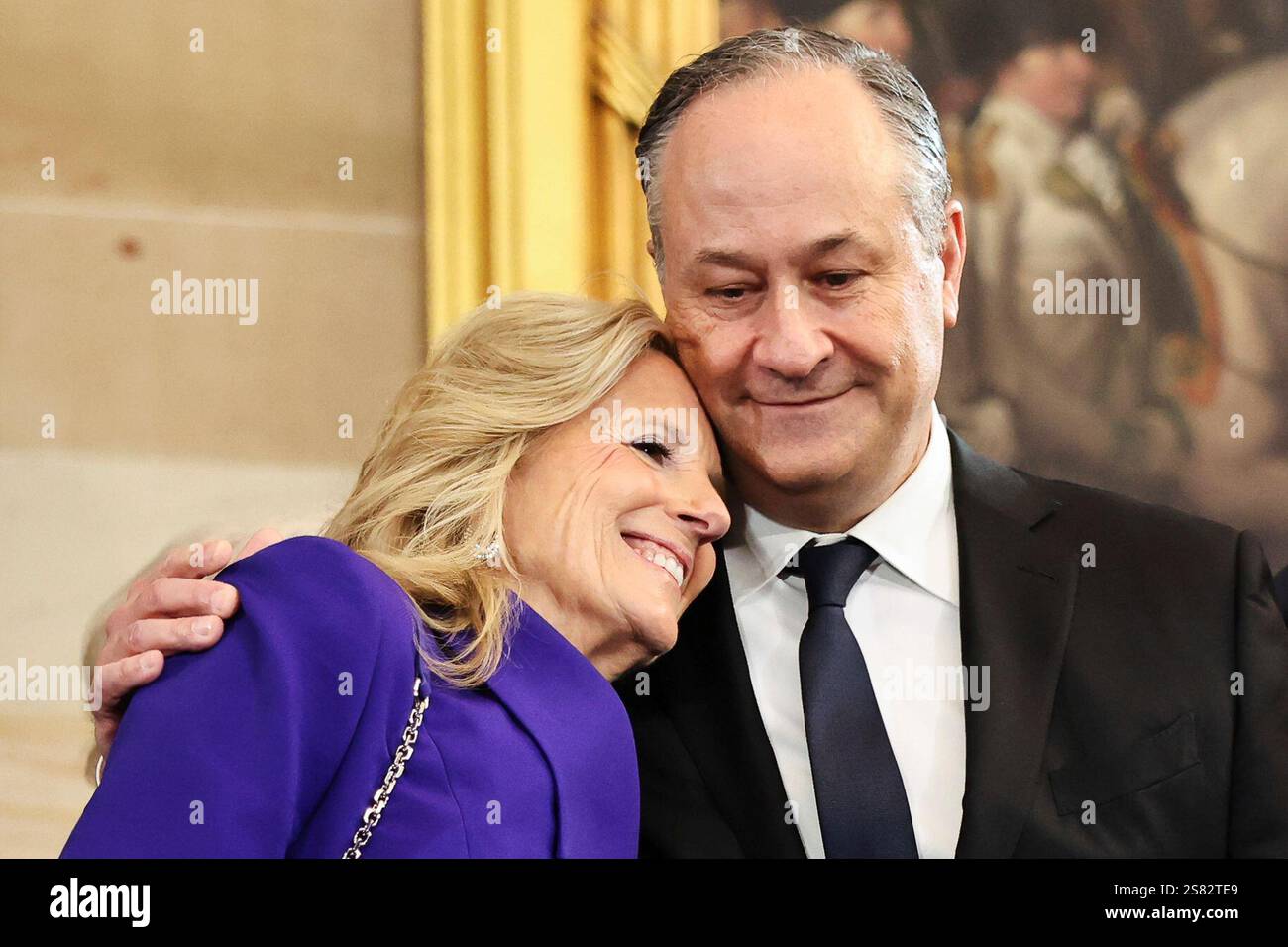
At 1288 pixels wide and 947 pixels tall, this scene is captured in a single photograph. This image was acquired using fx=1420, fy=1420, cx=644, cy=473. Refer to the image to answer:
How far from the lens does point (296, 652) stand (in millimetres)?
1319

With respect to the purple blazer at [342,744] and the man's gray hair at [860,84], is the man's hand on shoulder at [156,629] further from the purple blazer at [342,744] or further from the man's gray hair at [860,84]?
the man's gray hair at [860,84]

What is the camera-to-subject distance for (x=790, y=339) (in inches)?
63.9

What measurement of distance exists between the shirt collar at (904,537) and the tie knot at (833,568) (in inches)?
0.5

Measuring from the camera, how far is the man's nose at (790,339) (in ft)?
5.30

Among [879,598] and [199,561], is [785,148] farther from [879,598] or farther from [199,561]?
[199,561]

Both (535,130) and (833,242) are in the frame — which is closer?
(833,242)

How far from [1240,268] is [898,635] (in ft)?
3.40

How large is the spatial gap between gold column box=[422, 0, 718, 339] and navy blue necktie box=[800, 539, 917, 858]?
31.9 inches

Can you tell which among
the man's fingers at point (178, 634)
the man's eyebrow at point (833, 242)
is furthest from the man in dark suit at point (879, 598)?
the man's fingers at point (178, 634)

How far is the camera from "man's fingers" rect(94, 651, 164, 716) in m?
1.34

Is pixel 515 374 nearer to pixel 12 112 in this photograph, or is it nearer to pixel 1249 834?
pixel 1249 834

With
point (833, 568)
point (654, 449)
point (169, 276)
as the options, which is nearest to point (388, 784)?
point (654, 449)

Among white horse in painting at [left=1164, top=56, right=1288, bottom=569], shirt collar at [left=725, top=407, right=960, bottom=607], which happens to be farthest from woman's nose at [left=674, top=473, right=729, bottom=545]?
white horse in painting at [left=1164, top=56, right=1288, bottom=569]

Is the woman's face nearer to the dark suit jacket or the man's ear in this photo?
the dark suit jacket
